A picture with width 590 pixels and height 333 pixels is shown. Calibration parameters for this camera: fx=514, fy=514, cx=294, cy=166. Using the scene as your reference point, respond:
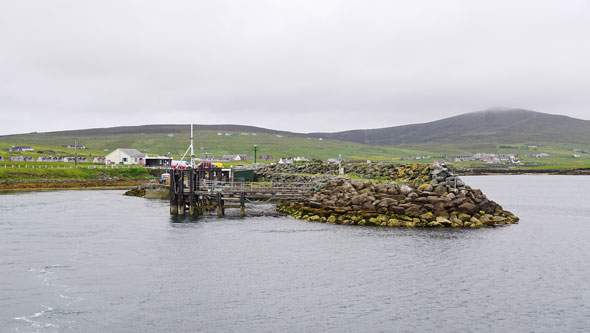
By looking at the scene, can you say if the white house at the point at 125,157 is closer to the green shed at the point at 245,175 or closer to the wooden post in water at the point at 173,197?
the green shed at the point at 245,175

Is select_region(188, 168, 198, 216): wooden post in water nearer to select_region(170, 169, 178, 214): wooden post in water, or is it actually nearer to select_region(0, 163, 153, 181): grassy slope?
select_region(170, 169, 178, 214): wooden post in water

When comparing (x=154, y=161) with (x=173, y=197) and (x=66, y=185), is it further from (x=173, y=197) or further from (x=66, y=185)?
(x=173, y=197)

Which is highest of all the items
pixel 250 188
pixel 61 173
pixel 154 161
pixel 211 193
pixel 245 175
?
pixel 154 161

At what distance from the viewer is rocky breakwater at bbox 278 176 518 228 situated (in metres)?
48.9

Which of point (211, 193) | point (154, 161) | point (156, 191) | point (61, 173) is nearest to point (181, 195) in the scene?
point (211, 193)

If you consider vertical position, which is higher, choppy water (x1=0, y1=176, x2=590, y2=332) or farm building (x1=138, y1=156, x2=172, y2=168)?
farm building (x1=138, y1=156, x2=172, y2=168)

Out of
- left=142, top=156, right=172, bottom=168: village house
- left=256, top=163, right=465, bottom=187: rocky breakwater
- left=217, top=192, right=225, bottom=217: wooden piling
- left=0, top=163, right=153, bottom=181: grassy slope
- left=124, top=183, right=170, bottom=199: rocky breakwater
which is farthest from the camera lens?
left=142, top=156, right=172, bottom=168: village house

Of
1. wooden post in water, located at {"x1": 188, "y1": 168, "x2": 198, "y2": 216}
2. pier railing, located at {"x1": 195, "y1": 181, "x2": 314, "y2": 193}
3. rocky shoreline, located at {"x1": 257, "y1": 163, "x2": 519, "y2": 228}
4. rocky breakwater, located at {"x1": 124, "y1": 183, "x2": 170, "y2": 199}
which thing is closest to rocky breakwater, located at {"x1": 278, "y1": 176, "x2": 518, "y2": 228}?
rocky shoreline, located at {"x1": 257, "y1": 163, "x2": 519, "y2": 228}

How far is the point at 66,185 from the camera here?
102812 mm

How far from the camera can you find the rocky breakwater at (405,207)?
160 feet

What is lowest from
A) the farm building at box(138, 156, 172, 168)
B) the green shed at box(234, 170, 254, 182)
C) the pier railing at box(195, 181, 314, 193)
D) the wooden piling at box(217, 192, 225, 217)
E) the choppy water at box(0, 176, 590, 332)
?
the choppy water at box(0, 176, 590, 332)

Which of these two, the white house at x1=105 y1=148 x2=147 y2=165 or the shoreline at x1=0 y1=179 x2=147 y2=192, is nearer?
the shoreline at x1=0 y1=179 x2=147 y2=192

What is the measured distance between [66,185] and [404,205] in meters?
77.3

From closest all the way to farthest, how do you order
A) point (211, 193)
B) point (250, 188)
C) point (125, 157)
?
point (250, 188)
point (211, 193)
point (125, 157)
